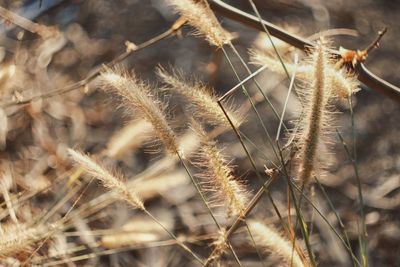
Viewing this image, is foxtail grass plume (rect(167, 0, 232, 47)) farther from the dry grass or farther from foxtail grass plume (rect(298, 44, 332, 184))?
the dry grass

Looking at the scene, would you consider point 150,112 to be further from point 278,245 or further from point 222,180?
point 278,245

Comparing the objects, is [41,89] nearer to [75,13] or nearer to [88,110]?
[88,110]

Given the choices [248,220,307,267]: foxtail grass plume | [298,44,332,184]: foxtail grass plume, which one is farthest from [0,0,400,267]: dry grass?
[298,44,332,184]: foxtail grass plume

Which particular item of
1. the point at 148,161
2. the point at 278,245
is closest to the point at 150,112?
the point at 278,245

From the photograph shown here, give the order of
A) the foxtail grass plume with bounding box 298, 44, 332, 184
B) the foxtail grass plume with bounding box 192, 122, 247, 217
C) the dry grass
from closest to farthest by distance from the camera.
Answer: the foxtail grass plume with bounding box 298, 44, 332, 184, the foxtail grass plume with bounding box 192, 122, 247, 217, the dry grass

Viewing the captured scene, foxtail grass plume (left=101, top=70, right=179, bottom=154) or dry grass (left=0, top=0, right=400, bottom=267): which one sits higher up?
foxtail grass plume (left=101, top=70, right=179, bottom=154)

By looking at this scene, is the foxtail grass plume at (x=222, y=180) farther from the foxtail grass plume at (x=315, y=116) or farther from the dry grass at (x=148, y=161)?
the dry grass at (x=148, y=161)

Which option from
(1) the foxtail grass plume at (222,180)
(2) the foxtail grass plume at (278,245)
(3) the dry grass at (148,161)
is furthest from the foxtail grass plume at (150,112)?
(3) the dry grass at (148,161)

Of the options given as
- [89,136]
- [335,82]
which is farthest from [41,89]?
[335,82]
